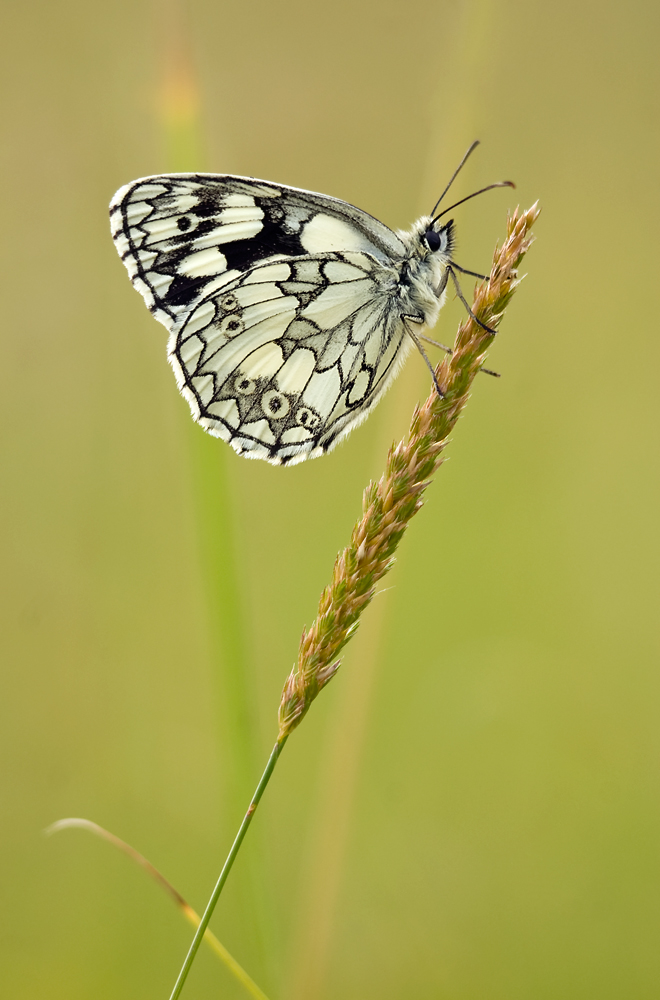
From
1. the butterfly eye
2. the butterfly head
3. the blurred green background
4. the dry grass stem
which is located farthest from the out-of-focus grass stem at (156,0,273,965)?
the butterfly head

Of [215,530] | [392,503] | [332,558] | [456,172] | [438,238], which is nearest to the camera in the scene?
[392,503]

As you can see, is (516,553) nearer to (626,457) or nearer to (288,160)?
(626,457)

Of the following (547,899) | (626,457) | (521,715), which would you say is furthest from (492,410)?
(547,899)

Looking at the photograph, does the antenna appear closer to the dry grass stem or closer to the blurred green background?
the blurred green background

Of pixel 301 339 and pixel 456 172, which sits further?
pixel 301 339

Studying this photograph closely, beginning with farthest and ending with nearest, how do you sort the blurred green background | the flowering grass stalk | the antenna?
the blurred green background < the antenna < the flowering grass stalk

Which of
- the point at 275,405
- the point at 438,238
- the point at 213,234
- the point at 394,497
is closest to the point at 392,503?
the point at 394,497

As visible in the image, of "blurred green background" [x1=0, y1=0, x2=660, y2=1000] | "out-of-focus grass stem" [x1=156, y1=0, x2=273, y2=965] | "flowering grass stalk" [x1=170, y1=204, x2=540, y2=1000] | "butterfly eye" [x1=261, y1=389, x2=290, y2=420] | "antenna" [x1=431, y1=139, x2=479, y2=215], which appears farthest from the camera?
"blurred green background" [x1=0, y1=0, x2=660, y2=1000]

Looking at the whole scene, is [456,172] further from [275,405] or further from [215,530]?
[215,530]
